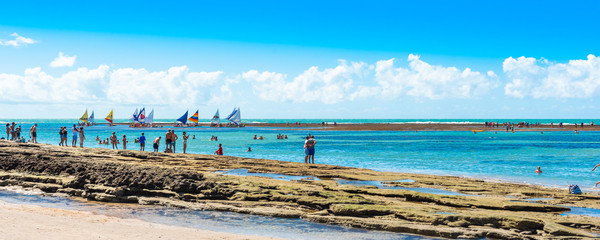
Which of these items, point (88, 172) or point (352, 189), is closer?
point (352, 189)

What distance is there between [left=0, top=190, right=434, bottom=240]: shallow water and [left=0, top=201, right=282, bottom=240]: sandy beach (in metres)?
0.67

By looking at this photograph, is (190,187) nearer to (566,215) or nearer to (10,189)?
(10,189)

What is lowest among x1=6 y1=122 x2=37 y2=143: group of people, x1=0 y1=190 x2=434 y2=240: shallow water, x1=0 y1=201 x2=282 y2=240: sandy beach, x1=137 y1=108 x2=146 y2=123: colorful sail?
x1=0 y1=190 x2=434 y2=240: shallow water

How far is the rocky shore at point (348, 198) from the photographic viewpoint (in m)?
11.6

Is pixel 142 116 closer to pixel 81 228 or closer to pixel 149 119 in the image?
pixel 149 119

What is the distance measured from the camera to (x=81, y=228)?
35.9 ft

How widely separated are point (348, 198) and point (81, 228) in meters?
7.16

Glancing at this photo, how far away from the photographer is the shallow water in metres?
11.4

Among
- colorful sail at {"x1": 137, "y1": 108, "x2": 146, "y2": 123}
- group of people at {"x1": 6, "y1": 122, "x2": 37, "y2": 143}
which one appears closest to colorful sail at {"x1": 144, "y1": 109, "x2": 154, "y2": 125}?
colorful sail at {"x1": 137, "y1": 108, "x2": 146, "y2": 123}

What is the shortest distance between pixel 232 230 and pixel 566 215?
8652 millimetres

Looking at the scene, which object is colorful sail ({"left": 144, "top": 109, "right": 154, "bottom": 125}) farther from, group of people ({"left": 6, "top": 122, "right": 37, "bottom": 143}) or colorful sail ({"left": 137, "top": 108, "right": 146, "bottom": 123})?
group of people ({"left": 6, "top": 122, "right": 37, "bottom": 143})

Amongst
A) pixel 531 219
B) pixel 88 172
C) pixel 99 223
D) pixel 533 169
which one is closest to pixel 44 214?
pixel 99 223

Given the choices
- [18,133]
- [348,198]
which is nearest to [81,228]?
[348,198]

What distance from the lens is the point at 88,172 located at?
58.4 feet
